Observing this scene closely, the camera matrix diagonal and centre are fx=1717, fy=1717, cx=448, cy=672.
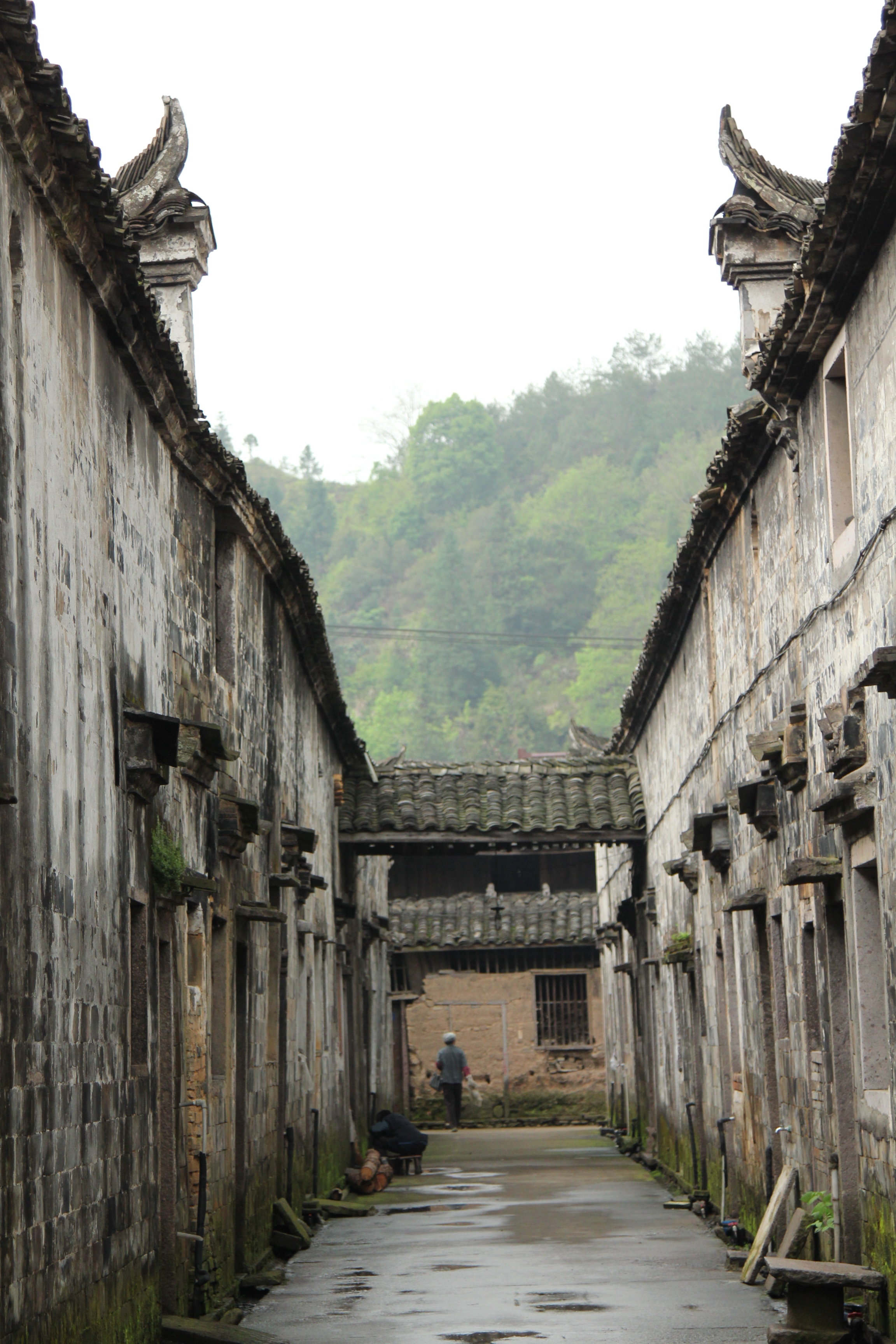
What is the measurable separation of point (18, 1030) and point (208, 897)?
5183mm

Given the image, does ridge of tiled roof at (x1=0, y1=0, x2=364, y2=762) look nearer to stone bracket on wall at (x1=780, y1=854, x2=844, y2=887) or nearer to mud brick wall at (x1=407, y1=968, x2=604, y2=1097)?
stone bracket on wall at (x1=780, y1=854, x2=844, y2=887)

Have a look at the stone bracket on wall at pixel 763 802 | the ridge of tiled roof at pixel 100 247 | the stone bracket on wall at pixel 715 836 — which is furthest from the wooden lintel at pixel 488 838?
the stone bracket on wall at pixel 763 802

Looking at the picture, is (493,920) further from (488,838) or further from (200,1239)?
(200,1239)

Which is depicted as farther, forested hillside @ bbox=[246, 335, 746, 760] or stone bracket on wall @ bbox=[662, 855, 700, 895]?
forested hillside @ bbox=[246, 335, 746, 760]

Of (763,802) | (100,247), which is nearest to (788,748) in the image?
(763,802)

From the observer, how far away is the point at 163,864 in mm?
9547

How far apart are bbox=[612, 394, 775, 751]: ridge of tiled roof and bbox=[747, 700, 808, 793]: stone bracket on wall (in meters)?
1.87

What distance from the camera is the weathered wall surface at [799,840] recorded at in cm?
834

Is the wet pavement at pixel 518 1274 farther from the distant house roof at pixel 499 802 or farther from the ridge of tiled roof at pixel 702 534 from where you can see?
the ridge of tiled roof at pixel 702 534

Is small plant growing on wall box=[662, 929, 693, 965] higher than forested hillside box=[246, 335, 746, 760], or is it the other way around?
forested hillside box=[246, 335, 746, 760]

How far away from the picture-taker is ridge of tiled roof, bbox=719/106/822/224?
1439 cm

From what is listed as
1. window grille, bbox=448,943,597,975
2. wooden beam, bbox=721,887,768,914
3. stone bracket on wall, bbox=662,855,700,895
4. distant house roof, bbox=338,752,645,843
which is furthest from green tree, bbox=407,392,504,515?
wooden beam, bbox=721,887,768,914

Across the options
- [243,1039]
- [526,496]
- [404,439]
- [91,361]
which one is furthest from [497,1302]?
[404,439]

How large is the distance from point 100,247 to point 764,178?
8.13 m
